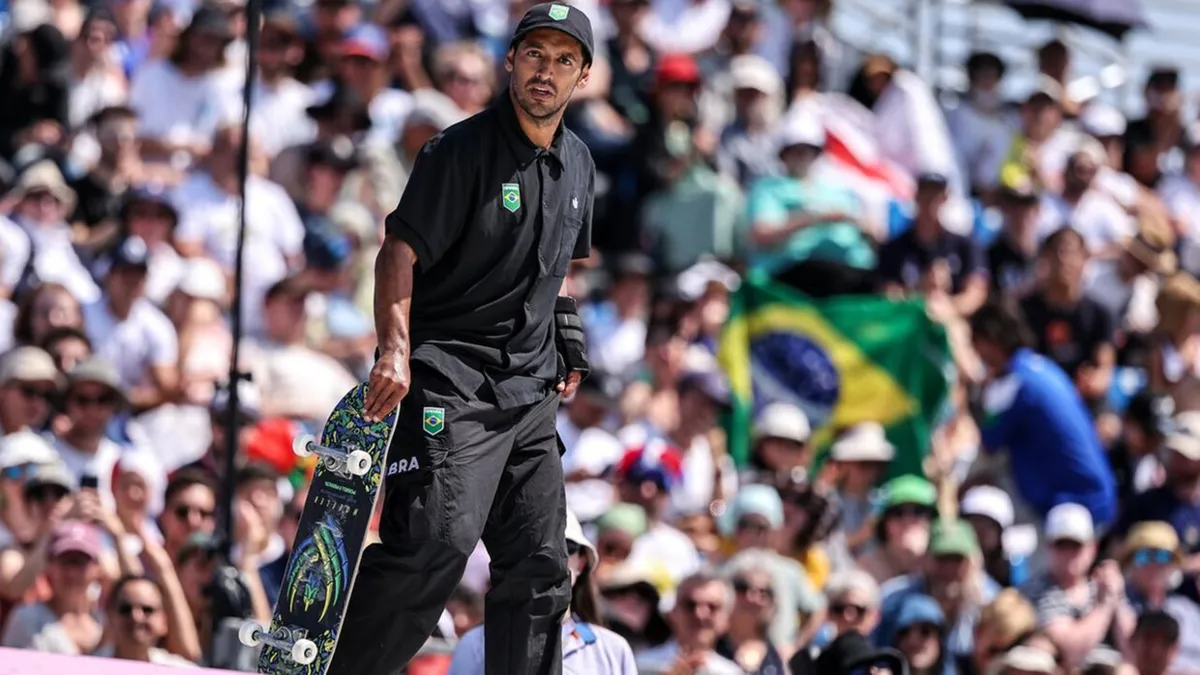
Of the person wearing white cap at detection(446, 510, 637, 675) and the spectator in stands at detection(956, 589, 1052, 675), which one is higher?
the person wearing white cap at detection(446, 510, 637, 675)

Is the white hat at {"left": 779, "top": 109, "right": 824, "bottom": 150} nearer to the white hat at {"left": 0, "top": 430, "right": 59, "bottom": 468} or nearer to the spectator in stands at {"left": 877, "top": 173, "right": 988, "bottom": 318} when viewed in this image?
the spectator in stands at {"left": 877, "top": 173, "right": 988, "bottom": 318}

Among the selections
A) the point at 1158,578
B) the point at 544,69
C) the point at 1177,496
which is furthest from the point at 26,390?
the point at 1177,496

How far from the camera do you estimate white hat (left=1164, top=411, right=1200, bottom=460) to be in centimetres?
1260

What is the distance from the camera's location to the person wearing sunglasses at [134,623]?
9273mm

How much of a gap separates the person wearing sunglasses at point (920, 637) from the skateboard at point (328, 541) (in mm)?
4401

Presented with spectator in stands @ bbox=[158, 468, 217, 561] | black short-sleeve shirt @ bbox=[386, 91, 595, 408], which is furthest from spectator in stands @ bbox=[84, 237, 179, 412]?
black short-sleeve shirt @ bbox=[386, 91, 595, 408]

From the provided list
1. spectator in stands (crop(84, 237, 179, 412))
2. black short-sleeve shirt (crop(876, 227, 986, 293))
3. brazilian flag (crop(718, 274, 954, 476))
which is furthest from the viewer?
black short-sleeve shirt (crop(876, 227, 986, 293))

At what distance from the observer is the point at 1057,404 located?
42.3ft

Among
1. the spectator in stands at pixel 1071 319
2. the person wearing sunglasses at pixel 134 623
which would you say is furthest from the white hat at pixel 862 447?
the person wearing sunglasses at pixel 134 623

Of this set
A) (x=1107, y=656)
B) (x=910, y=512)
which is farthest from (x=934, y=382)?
(x=1107, y=656)

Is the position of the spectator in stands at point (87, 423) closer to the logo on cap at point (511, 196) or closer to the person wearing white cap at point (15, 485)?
the person wearing white cap at point (15, 485)

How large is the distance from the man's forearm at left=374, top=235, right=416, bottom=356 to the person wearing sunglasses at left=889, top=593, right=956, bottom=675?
182 inches

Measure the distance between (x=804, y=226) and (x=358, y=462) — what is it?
797 centimetres

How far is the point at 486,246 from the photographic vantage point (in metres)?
6.42
